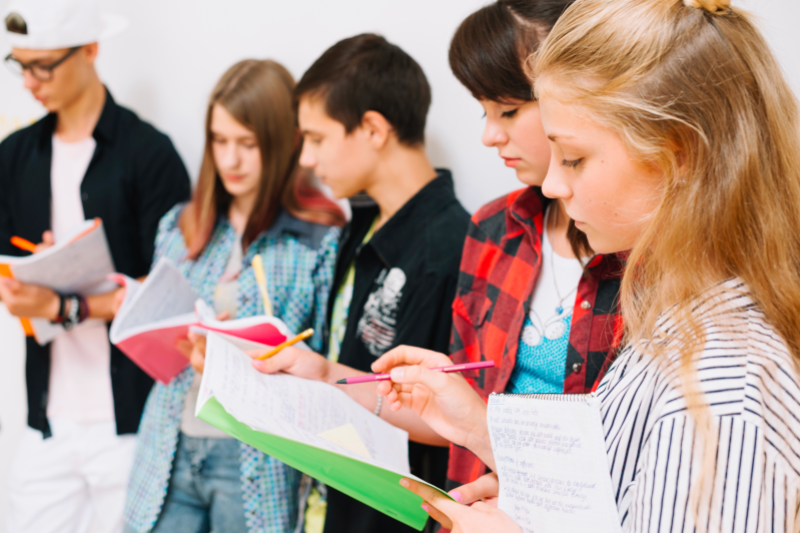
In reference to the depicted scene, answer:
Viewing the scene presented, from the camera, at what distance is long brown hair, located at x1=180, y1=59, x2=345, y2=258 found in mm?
1536

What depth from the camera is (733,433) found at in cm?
50

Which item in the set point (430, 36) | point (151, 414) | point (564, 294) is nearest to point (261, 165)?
point (430, 36)

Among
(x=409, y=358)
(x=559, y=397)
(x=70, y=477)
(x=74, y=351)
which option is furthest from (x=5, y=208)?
(x=559, y=397)

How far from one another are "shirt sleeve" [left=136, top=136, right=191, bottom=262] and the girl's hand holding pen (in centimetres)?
118

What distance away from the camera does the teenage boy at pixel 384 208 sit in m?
1.18

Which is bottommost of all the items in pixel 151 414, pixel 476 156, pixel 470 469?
pixel 151 414

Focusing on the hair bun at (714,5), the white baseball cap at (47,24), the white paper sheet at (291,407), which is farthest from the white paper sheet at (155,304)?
the hair bun at (714,5)

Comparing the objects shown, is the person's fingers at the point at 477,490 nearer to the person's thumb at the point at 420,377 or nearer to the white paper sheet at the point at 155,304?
the person's thumb at the point at 420,377

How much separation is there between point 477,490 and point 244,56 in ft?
5.25

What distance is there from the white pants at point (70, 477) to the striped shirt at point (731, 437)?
174 cm

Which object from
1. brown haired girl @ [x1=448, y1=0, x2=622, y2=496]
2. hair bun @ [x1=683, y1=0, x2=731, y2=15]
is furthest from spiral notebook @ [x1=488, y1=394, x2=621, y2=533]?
hair bun @ [x1=683, y1=0, x2=731, y2=15]

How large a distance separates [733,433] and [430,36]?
1217mm

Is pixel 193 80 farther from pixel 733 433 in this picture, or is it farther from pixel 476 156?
pixel 733 433

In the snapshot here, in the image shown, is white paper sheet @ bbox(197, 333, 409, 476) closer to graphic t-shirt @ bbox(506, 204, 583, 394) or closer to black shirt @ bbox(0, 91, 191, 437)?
graphic t-shirt @ bbox(506, 204, 583, 394)
